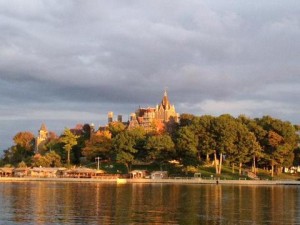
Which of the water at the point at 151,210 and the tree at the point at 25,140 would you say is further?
the tree at the point at 25,140

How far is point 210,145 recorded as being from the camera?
126 metres

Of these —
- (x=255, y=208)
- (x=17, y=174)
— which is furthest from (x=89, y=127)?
(x=255, y=208)

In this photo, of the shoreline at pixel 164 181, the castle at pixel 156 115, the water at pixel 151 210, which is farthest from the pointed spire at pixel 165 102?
the water at pixel 151 210

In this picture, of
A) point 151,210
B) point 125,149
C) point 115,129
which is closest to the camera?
point 151,210

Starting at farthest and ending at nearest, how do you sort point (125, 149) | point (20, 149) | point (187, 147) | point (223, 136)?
point (20, 149)
point (125, 149)
point (187, 147)
point (223, 136)

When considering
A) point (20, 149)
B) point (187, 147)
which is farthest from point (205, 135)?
point (20, 149)

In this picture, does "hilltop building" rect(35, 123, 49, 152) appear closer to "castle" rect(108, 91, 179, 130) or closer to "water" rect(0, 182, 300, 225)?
"castle" rect(108, 91, 179, 130)

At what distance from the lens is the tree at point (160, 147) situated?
12538cm

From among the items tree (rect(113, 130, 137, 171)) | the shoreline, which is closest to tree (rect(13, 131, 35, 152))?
the shoreline

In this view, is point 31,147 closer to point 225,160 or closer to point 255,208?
point 225,160

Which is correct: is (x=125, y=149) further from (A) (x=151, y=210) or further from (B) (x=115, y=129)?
(A) (x=151, y=210)

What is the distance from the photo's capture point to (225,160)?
13500 cm

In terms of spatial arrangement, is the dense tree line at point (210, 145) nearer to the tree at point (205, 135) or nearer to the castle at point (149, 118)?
the tree at point (205, 135)

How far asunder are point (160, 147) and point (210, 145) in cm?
1158
